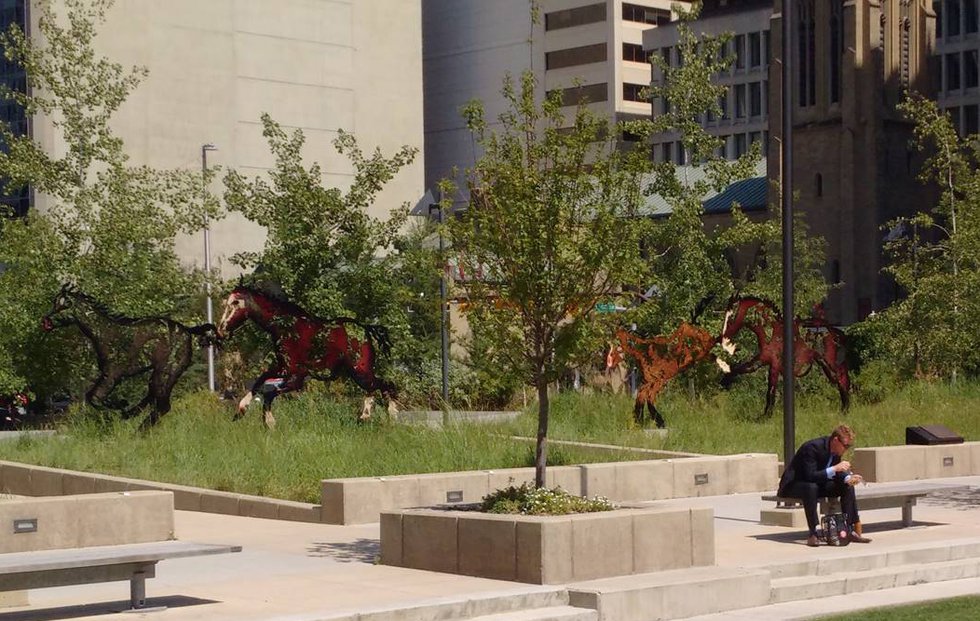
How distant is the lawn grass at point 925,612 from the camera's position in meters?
13.0

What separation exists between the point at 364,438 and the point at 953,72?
271ft

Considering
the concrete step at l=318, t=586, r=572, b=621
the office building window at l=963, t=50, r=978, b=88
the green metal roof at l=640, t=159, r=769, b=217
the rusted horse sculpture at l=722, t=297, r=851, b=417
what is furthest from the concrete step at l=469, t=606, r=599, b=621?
the office building window at l=963, t=50, r=978, b=88

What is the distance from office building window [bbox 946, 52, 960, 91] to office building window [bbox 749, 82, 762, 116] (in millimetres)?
13372

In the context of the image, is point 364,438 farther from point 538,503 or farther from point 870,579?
point 870,579

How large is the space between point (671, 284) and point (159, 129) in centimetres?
5382

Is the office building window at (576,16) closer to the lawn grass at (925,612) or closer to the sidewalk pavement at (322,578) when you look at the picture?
the sidewalk pavement at (322,578)

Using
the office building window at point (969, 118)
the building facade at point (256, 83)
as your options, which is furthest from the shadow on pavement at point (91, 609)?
the office building window at point (969, 118)

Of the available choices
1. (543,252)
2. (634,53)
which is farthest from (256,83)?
(543,252)

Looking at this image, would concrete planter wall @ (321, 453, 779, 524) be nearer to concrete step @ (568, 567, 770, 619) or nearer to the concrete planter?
the concrete planter

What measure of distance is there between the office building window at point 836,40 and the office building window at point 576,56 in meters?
26.1

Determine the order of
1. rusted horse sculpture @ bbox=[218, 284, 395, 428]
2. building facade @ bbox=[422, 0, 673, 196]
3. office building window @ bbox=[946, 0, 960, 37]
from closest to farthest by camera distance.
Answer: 1. rusted horse sculpture @ bbox=[218, 284, 395, 428]
2. office building window @ bbox=[946, 0, 960, 37]
3. building facade @ bbox=[422, 0, 673, 196]

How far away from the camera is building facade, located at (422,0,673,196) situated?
112750mm

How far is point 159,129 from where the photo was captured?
8381 centimetres

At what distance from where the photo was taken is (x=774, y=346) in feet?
103
